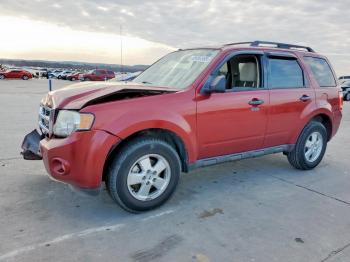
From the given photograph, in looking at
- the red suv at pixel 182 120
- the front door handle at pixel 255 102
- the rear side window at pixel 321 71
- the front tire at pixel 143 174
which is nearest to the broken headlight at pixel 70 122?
the red suv at pixel 182 120

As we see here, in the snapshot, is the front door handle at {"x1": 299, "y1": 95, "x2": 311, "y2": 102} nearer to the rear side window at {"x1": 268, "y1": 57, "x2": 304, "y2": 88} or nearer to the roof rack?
the rear side window at {"x1": 268, "y1": 57, "x2": 304, "y2": 88}

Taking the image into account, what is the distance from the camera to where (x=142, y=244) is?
118 inches

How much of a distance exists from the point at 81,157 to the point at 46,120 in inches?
32.1

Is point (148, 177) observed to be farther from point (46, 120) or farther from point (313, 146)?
point (313, 146)

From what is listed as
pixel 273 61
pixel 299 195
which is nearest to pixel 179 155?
pixel 299 195

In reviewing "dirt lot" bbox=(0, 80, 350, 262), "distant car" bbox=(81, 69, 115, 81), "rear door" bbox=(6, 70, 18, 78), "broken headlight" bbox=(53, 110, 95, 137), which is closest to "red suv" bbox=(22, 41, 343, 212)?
"broken headlight" bbox=(53, 110, 95, 137)

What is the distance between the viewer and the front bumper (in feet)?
10.4

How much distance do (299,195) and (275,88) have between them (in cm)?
146

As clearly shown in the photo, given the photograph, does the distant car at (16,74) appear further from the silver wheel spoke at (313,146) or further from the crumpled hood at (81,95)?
the silver wheel spoke at (313,146)

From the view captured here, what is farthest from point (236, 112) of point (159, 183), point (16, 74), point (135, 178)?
point (16, 74)

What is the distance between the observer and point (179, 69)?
171 inches

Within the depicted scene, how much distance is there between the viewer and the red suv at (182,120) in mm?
3250

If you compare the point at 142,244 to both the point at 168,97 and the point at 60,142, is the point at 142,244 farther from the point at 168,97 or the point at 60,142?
the point at 168,97

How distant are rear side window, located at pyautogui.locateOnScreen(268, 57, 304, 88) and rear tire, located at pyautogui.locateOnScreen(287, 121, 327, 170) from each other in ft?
2.43
